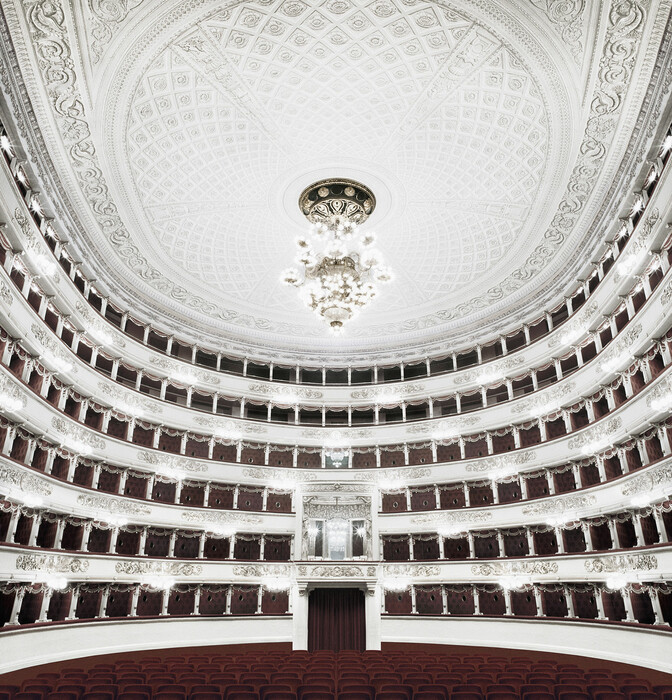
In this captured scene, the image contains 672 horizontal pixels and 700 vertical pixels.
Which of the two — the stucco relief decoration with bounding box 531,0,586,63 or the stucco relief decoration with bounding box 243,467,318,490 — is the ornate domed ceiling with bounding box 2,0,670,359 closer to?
the stucco relief decoration with bounding box 531,0,586,63

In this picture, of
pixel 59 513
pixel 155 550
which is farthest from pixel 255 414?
pixel 59 513

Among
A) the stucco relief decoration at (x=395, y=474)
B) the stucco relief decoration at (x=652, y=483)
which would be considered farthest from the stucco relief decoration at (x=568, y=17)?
the stucco relief decoration at (x=395, y=474)

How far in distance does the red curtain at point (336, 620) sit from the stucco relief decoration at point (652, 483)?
40.1 ft

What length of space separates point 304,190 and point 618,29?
34.1 feet

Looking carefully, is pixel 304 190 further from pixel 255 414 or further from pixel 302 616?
pixel 302 616

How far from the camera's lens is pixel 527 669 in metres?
10.6

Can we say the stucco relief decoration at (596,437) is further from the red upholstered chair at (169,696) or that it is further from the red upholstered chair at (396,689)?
the red upholstered chair at (169,696)

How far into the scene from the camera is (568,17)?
1340cm

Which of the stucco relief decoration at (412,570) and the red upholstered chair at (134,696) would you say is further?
the stucco relief decoration at (412,570)

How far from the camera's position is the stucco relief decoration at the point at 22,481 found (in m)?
15.1

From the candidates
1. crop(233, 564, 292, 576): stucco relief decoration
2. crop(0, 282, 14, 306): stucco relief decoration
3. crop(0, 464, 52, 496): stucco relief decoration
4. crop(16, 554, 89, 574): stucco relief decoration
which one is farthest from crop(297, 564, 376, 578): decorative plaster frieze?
crop(0, 282, 14, 306): stucco relief decoration

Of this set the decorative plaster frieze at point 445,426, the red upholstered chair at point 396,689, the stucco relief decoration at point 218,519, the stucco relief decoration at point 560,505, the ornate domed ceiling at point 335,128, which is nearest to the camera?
the red upholstered chair at point 396,689

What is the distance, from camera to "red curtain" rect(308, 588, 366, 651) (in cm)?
2261

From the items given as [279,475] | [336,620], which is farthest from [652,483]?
[279,475]
